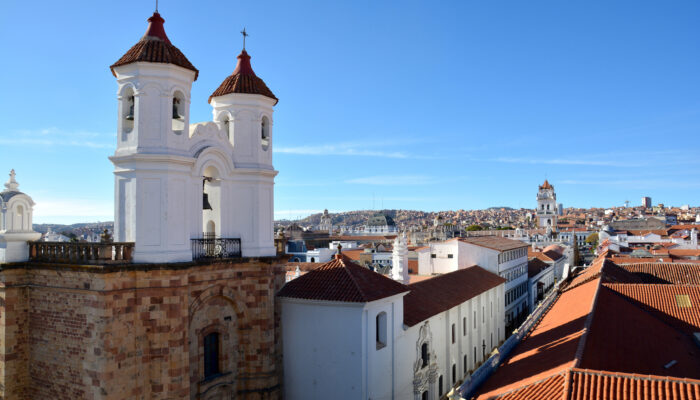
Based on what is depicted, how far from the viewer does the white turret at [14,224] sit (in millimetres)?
15531

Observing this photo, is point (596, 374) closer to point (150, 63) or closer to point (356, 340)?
point (356, 340)

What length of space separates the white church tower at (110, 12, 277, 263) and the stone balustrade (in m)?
0.42

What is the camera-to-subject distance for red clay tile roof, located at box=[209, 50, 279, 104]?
18.6 metres

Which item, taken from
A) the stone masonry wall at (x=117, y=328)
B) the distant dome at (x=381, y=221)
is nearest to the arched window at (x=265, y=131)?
the stone masonry wall at (x=117, y=328)

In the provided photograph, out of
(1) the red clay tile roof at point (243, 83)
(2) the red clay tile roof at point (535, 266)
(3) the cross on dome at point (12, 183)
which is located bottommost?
(2) the red clay tile roof at point (535, 266)

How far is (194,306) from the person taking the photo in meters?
16.0

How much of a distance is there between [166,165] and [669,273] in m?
36.1

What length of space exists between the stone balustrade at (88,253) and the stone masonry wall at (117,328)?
309mm

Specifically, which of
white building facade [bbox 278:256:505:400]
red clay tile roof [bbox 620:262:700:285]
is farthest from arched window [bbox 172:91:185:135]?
red clay tile roof [bbox 620:262:700:285]

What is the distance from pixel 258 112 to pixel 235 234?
474cm

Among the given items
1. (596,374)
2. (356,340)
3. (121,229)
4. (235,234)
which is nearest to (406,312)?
(356,340)

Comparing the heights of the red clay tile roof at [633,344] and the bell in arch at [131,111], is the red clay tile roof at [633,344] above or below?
below

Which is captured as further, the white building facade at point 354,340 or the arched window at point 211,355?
the white building facade at point 354,340

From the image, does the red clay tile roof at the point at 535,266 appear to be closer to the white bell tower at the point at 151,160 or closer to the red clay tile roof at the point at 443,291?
the red clay tile roof at the point at 443,291
